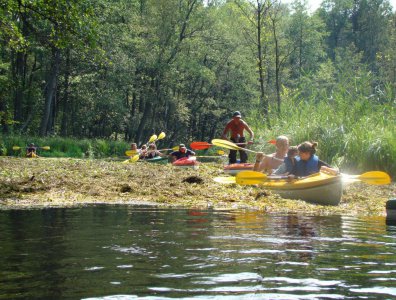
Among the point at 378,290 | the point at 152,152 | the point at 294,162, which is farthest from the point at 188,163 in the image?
the point at 378,290

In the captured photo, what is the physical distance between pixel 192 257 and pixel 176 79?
36950mm

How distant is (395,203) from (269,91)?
150 ft

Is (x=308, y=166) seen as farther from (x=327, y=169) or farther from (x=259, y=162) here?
(x=259, y=162)

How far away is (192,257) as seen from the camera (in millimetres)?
4871

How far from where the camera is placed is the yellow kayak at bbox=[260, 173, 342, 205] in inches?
372

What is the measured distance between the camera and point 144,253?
5031 millimetres

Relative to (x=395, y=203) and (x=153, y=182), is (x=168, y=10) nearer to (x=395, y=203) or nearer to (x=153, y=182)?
(x=153, y=182)

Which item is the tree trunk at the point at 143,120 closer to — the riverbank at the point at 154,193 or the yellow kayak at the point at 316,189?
the riverbank at the point at 154,193

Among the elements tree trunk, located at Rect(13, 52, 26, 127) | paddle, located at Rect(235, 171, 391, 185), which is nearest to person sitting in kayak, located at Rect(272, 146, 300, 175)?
paddle, located at Rect(235, 171, 391, 185)

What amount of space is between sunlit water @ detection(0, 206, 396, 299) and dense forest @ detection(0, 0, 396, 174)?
7.69 meters

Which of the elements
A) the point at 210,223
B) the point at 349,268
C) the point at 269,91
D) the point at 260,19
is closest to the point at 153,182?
the point at 210,223

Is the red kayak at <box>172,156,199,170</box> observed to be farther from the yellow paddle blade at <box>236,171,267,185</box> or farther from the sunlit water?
the sunlit water

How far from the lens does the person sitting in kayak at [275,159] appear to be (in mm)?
11555

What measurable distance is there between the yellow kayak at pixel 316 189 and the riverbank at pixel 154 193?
0.72 feet
